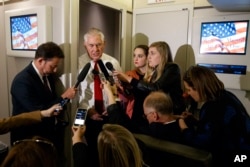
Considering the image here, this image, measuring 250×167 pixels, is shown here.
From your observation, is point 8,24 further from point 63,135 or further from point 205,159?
point 205,159

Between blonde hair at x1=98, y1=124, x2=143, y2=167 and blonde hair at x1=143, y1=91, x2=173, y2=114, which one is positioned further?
blonde hair at x1=143, y1=91, x2=173, y2=114

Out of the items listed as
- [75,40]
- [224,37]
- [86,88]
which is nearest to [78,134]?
[86,88]

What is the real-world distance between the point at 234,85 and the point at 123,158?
163 cm

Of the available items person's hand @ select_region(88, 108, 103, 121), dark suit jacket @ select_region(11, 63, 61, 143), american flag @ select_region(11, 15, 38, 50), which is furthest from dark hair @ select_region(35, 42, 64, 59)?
person's hand @ select_region(88, 108, 103, 121)

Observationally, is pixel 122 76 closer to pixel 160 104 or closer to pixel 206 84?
pixel 160 104

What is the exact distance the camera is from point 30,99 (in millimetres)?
1533

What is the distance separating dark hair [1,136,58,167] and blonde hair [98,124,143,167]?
0.68ft

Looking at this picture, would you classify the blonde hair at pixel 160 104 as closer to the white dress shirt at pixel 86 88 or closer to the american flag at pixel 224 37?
the white dress shirt at pixel 86 88

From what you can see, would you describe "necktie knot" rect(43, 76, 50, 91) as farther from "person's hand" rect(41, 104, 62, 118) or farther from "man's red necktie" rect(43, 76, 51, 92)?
"person's hand" rect(41, 104, 62, 118)

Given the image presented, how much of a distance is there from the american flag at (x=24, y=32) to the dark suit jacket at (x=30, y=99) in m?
0.30

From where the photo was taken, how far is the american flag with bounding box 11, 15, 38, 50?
1784 millimetres

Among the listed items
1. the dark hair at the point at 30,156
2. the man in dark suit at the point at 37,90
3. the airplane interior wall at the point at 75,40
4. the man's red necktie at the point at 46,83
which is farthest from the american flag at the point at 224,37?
the dark hair at the point at 30,156

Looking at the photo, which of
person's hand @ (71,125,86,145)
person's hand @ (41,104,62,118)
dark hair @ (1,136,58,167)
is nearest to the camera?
dark hair @ (1,136,58,167)

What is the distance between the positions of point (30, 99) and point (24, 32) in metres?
0.65
